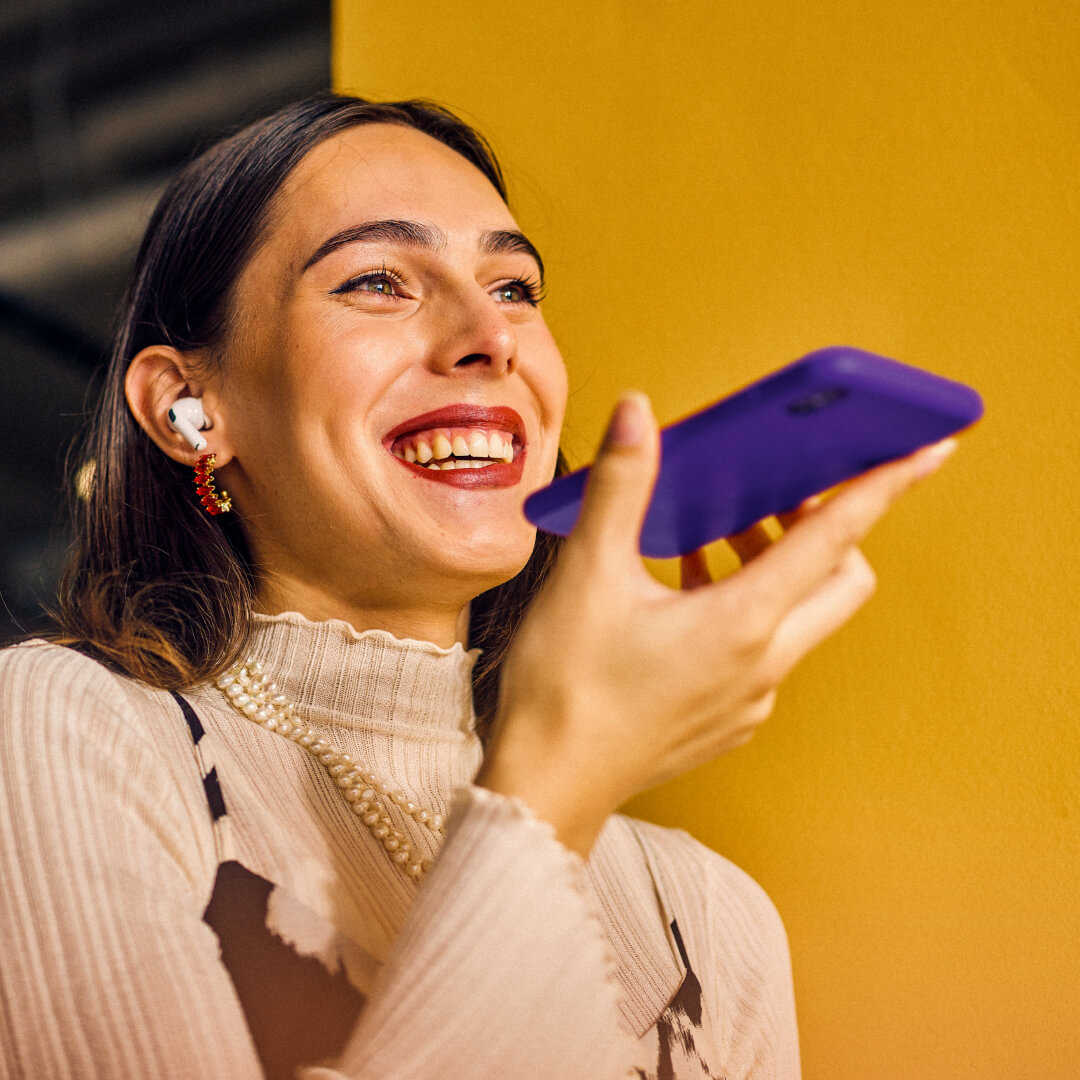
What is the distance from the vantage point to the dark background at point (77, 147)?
1.92 metres

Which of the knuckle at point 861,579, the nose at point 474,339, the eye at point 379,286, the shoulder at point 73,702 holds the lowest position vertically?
the shoulder at point 73,702

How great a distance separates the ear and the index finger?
72 centimetres

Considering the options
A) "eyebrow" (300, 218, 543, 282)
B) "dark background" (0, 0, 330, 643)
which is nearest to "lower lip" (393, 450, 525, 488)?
"eyebrow" (300, 218, 543, 282)

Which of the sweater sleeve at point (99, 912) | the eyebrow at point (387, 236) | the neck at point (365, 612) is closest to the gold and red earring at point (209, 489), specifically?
the neck at point (365, 612)

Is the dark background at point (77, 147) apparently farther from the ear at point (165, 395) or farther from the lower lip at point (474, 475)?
the lower lip at point (474, 475)

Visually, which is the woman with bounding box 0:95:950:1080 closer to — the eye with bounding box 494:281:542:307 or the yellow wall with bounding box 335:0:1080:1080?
the eye with bounding box 494:281:542:307

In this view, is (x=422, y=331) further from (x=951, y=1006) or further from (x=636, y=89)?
(x=951, y=1006)

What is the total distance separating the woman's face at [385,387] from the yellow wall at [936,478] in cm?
32

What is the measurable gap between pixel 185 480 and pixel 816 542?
0.88m

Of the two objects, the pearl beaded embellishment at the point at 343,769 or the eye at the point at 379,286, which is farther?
the eye at the point at 379,286

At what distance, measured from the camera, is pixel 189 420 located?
112cm

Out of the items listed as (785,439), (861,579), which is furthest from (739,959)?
(785,439)

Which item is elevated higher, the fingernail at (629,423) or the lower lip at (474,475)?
the fingernail at (629,423)

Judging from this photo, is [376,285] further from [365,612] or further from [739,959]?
[739,959]
